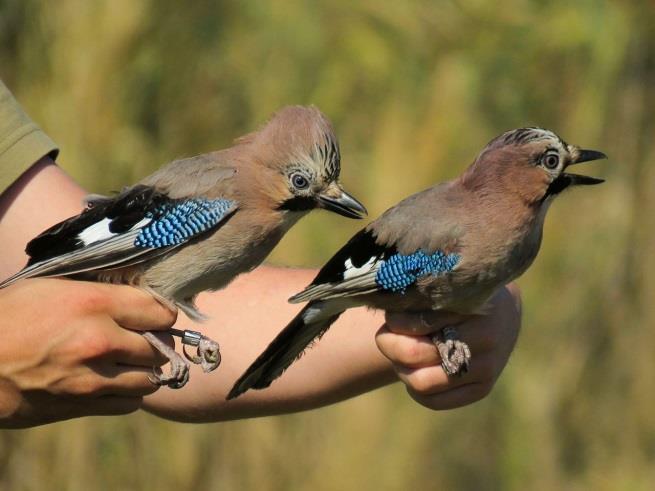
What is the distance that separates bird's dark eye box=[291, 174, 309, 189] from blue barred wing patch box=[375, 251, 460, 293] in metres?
0.33

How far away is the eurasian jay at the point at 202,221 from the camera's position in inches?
133

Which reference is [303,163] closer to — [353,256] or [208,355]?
[353,256]

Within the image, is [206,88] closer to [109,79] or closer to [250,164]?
[109,79]

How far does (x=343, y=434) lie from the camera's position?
5801 millimetres

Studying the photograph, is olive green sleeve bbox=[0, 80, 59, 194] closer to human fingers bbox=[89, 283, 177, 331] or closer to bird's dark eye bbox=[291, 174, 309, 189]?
human fingers bbox=[89, 283, 177, 331]

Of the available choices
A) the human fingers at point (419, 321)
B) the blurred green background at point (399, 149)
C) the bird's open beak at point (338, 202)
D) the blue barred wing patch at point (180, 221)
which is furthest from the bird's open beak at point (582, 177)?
the blurred green background at point (399, 149)

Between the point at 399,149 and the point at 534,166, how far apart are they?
7.47 feet

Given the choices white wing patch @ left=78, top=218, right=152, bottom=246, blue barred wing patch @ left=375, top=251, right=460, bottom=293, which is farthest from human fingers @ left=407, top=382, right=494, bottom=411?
white wing patch @ left=78, top=218, right=152, bottom=246

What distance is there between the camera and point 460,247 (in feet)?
11.6

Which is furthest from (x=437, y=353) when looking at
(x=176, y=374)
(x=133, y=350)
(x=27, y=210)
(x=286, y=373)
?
(x=27, y=210)

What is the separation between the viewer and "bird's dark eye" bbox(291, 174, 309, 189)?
3.47 meters

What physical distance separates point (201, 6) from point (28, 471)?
2.35m

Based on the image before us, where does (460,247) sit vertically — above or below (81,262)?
below

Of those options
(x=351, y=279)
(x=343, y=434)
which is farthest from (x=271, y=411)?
(x=343, y=434)
